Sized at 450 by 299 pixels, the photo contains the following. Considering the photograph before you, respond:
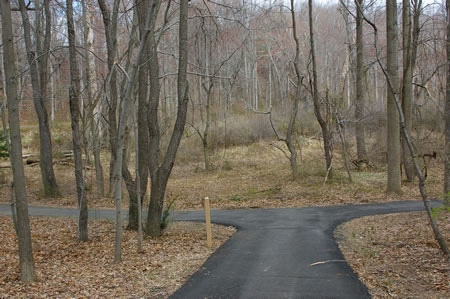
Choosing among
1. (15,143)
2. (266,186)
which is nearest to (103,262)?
(15,143)

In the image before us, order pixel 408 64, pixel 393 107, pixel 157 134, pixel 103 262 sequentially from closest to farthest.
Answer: pixel 103 262
pixel 157 134
pixel 393 107
pixel 408 64

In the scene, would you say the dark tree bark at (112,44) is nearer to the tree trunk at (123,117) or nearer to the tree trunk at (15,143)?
the tree trunk at (123,117)

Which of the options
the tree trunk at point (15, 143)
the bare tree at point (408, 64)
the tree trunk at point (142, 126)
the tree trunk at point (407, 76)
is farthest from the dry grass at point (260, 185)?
the tree trunk at point (15, 143)

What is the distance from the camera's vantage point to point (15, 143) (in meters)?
6.75

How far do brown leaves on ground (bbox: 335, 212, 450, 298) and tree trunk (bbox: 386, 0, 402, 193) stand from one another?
4242 mm

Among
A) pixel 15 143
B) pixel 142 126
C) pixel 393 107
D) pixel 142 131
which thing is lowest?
pixel 15 143

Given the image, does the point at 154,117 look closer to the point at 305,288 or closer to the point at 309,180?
the point at 305,288

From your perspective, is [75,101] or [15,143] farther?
[75,101]

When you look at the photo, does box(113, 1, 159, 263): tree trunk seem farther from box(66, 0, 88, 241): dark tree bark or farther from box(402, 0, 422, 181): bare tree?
box(402, 0, 422, 181): bare tree

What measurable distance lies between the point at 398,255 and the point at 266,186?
1236cm

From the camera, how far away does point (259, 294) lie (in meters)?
6.09

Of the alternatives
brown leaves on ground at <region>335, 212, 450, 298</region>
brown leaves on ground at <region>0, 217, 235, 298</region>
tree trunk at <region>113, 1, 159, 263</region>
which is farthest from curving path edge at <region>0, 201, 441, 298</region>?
tree trunk at <region>113, 1, 159, 263</region>

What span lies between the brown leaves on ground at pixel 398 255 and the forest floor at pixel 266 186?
0.29 ft

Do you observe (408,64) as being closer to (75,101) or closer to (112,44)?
(112,44)
